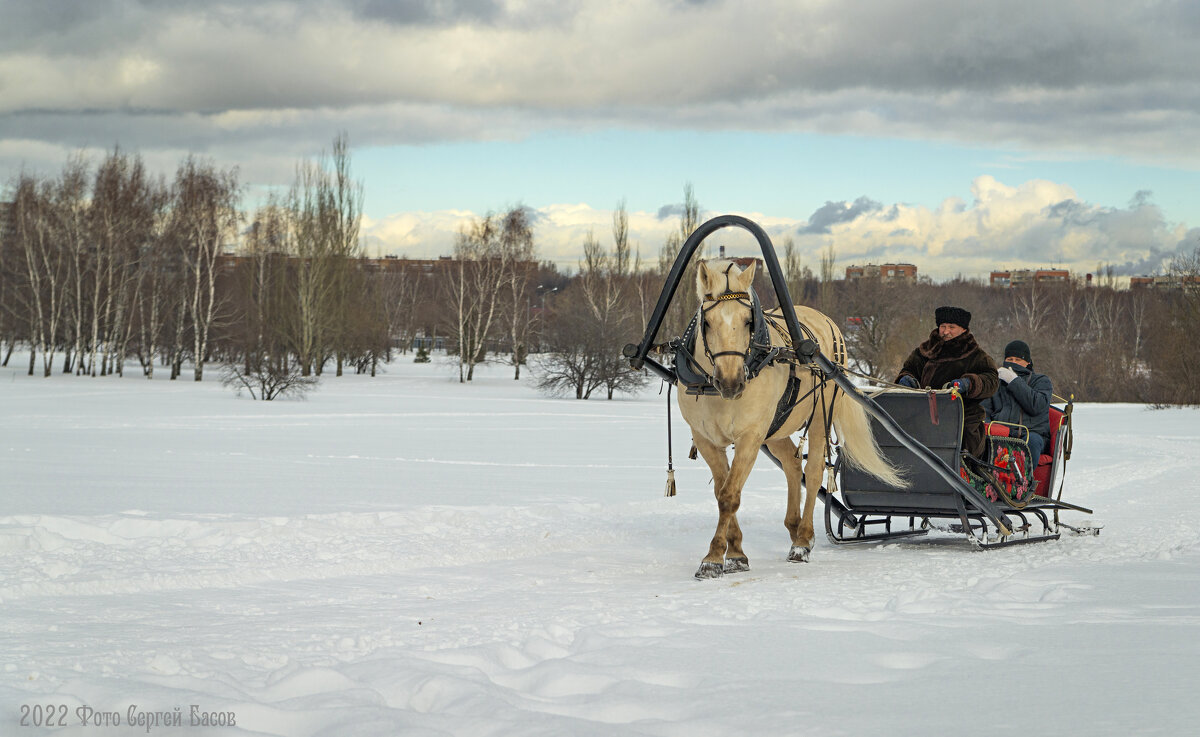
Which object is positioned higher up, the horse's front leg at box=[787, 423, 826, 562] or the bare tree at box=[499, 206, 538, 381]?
the bare tree at box=[499, 206, 538, 381]

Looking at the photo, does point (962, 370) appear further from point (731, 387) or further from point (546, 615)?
point (546, 615)

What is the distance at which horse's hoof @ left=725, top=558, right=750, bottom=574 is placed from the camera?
663 cm

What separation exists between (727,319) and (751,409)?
0.70 m

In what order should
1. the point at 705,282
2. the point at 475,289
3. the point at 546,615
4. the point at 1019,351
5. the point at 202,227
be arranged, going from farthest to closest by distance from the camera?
the point at 475,289 < the point at 202,227 < the point at 1019,351 < the point at 705,282 < the point at 546,615

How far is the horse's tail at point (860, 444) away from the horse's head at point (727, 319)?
160 cm

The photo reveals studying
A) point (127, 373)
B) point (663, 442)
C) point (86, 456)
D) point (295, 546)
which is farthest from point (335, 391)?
point (295, 546)

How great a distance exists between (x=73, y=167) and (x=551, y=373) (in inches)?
914

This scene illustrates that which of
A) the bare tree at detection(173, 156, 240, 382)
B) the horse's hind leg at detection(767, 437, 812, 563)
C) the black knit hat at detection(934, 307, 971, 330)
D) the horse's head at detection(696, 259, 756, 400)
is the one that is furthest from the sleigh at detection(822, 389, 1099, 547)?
the bare tree at detection(173, 156, 240, 382)

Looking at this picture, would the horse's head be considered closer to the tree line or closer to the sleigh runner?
the sleigh runner

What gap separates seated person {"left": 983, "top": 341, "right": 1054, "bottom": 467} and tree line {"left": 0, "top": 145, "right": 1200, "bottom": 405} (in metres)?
26.0

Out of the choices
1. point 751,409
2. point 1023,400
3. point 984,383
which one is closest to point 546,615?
point 751,409

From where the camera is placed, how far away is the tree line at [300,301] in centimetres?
3688

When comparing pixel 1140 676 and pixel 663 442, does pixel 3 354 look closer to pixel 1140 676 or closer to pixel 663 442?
pixel 663 442

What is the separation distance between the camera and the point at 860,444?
7508 millimetres
